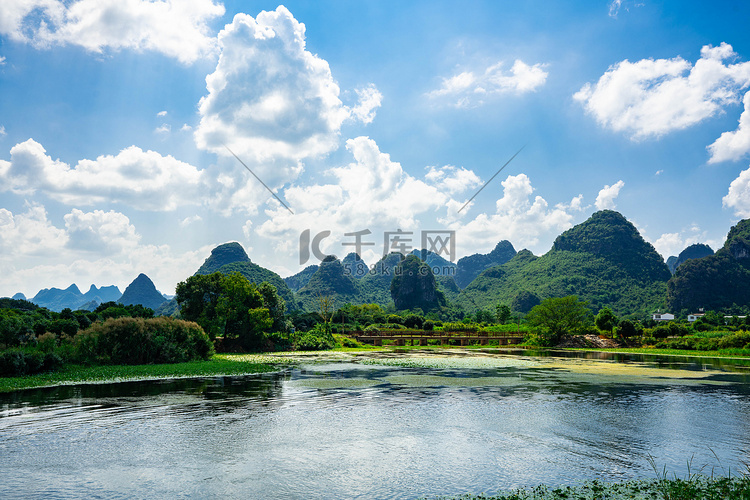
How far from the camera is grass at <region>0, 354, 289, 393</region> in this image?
23109 mm

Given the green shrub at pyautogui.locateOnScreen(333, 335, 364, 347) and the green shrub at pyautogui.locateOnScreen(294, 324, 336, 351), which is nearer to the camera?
the green shrub at pyautogui.locateOnScreen(294, 324, 336, 351)

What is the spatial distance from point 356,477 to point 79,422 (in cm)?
1093

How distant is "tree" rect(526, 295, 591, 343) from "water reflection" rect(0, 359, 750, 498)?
50.9m

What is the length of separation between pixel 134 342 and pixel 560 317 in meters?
64.1

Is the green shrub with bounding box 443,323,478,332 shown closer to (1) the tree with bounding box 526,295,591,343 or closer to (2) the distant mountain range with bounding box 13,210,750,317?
(1) the tree with bounding box 526,295,591,343

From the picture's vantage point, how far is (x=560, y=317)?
73.5m

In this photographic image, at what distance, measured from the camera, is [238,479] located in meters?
9.97

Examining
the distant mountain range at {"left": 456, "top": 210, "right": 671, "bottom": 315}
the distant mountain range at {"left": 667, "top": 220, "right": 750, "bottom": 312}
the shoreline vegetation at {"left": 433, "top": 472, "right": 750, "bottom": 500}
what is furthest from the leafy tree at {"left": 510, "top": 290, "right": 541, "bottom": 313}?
the shoreline vegetation at {"left": 433, "top": 472, "right": 750, "bottom": 500}

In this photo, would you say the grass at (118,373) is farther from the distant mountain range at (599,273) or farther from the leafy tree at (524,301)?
the distant mountain range at (599,273)

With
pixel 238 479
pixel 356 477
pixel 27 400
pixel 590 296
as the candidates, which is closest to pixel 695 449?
pixel 356 477

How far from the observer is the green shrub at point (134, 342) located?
31875 millimetres

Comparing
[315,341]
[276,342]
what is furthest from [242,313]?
[315,341]

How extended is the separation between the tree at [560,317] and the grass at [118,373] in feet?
179

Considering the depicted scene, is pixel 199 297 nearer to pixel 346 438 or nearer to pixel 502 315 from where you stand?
pixel 346 438
